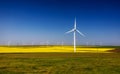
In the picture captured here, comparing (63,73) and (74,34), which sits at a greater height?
(74,34)

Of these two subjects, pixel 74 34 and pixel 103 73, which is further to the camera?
pixel 74 34

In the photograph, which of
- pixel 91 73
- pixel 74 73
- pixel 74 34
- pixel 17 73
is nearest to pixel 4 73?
pixel 17 73

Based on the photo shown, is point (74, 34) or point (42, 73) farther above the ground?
point (74, 34)

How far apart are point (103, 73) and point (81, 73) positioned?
7.98 ft

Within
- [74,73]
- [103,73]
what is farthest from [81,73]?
[103,73]

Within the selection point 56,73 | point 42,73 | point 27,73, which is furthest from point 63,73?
point 27,73

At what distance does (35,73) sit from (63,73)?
10.2 ft

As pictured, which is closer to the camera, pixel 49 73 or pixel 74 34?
pixel 49 73

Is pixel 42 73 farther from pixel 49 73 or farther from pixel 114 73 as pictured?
pixel 114 73

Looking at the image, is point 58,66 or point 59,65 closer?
point 58,66

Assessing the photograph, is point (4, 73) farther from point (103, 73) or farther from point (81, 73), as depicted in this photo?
point (103, 73)

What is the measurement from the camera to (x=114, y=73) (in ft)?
84.8

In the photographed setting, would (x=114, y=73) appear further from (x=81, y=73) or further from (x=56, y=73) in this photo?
(x=56, y=73)

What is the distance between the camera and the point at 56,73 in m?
25.8
